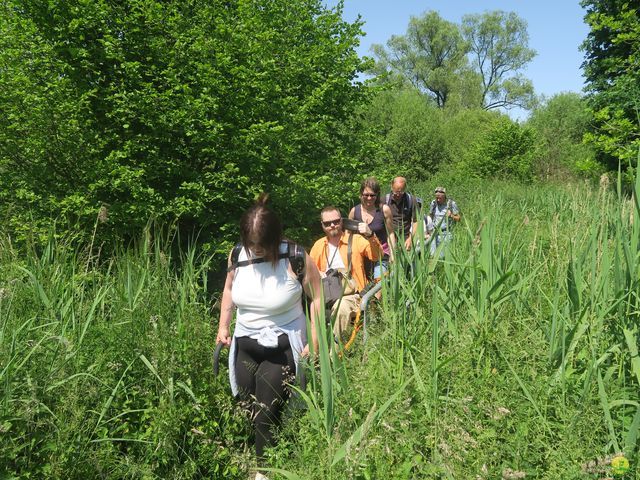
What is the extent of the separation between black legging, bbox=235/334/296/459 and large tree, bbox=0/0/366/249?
150 inches

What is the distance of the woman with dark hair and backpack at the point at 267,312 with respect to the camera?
280cm

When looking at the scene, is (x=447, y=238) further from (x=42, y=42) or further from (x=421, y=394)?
(x=42, y=42)

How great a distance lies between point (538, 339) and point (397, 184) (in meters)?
3.05

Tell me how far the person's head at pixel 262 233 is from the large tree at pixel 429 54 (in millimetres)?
45630

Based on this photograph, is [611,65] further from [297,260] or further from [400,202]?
[297,260]

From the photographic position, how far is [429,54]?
46.7 m

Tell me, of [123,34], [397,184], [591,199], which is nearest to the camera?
[591,199]

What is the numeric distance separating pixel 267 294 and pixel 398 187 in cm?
291

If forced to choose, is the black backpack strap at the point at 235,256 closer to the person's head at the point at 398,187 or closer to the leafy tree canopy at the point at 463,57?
the person's head at the point at 398,187

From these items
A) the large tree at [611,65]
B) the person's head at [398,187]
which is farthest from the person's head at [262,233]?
the large tree at [611,65]

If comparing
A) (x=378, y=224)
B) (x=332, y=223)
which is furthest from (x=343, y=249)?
(x=378, y=224)

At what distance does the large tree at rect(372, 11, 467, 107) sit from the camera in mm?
45812

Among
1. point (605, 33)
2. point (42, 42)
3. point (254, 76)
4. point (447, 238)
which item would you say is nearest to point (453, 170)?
point (605, 33)

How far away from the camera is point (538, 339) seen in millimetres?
2490
